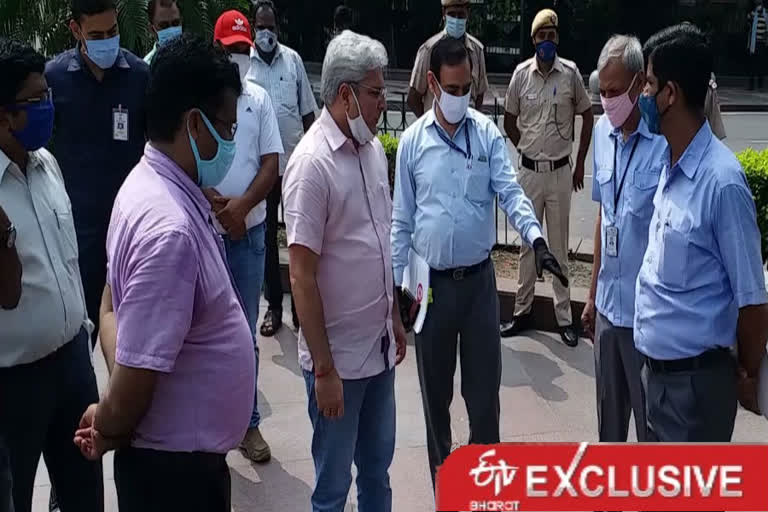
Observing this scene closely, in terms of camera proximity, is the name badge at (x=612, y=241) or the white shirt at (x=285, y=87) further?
the white shirt at (x=285, y=87)

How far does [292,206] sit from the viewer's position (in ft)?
9.89

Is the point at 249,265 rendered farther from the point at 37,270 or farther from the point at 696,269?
the point at 696,269

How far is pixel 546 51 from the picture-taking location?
598cm

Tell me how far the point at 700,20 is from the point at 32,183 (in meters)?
23.2

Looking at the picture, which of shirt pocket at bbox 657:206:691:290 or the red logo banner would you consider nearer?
the red logo banner

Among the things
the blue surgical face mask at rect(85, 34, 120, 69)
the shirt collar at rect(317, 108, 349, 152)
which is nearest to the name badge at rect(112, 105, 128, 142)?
the blue surgical face mask at rect(85, 34, 120, 69)

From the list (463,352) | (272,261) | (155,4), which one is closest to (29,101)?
(463,352)

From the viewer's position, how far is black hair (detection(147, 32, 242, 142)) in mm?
2277

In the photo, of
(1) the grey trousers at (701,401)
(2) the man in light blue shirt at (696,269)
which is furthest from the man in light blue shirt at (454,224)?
(1) the grey trousers at (701,401)

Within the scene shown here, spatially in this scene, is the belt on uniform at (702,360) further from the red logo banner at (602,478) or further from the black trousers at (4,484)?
the black trousers at (4,484)

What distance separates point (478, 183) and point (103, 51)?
5.77 feet

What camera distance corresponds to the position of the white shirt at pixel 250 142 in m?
4.26

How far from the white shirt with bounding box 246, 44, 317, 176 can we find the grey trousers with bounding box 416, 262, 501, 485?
7.45 feet

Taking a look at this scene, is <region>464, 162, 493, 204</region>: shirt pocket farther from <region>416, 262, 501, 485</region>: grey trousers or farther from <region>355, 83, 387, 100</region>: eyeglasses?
<region>355, 83, 387, 100</region>: eyeglasses
